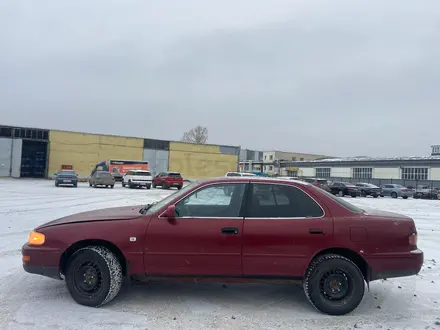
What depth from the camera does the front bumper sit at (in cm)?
455

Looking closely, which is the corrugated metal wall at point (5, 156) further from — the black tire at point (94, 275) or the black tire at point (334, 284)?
the black tire at point (334, 284)

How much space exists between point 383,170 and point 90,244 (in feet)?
193

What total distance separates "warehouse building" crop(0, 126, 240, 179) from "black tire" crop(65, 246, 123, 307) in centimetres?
4624

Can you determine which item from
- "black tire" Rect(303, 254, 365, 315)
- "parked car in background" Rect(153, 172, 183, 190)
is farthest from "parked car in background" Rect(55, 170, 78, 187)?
"black tire" Rect(303, 254, 365, 315)

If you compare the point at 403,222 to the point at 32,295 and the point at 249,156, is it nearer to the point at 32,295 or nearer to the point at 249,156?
the point at 32,295

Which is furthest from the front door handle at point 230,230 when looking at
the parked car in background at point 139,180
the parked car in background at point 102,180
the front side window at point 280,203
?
the parked car in background at point 139,180

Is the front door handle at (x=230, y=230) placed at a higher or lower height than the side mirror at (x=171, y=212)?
lower

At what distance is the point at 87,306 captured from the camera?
452 cm

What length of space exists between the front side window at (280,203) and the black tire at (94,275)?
1694mm

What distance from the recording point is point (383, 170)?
5747 centimetres

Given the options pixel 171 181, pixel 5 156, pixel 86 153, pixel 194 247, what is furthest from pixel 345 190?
pixel 5 156

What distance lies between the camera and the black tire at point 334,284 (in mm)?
4473

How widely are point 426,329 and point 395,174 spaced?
5644 centimetres

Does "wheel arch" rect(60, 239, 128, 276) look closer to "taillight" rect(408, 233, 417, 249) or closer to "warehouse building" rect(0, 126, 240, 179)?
"taillight" rect(408, 233, 417, 249)
